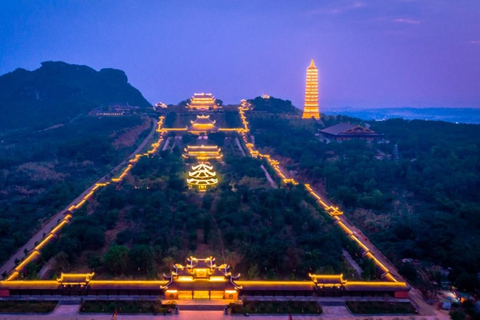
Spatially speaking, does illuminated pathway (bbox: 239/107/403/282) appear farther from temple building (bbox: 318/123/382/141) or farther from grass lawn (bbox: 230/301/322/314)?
temple building (bbox: 318/123/382/141)

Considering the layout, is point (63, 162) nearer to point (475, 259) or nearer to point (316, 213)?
point (316, 213)

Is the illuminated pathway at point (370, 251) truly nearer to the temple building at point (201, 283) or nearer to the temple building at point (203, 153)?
the temple building at point (201, 283)

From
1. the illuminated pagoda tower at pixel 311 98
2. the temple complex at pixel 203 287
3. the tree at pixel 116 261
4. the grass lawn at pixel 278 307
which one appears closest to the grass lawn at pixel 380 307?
the temple complex at pixel 203 287

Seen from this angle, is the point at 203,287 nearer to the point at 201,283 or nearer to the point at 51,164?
the point at 201,283

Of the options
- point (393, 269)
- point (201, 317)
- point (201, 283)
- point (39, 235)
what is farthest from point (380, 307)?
point (39, 235)

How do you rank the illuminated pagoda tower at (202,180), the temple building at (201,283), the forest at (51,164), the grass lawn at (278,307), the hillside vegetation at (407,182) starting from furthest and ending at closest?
the illuminated pagoda tower at (202,180)
the forest at (51,164)
the hillside vegetation at (407,182)
the temple building at (201,283)
the grass lawn at (278,307)

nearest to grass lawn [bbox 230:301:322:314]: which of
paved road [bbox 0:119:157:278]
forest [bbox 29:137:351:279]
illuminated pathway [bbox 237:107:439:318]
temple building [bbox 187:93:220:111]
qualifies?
forest [bbox 29:137:351:279]

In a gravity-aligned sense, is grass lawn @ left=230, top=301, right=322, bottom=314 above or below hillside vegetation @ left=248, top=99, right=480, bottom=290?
below
